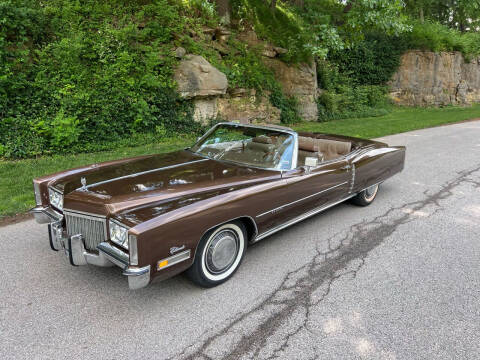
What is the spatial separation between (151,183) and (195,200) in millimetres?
572

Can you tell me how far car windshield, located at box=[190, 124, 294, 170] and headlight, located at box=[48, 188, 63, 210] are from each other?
1.65 metres

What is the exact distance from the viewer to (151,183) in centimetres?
332

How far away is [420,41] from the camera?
21938mm

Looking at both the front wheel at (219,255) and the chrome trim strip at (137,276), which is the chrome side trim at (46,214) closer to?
the chrome trim strip at (137,276)

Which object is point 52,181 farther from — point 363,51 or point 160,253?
point 363,51

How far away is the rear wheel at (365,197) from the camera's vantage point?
509 centimetres

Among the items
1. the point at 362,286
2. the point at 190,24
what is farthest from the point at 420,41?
the point at 362,286

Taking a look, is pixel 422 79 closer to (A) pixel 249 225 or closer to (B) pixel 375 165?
(B) pixel 375 165

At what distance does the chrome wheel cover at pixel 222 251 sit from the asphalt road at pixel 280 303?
6.7 inches

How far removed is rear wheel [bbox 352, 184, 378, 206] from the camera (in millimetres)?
5086

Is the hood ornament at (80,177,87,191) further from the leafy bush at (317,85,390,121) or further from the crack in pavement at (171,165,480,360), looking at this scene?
the leafy bush at (317,85,390,121)

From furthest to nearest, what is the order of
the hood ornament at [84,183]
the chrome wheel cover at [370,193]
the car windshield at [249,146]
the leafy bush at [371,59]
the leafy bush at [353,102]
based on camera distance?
the leafy bush at [371,59] → the leafy bush at [353,102] → the chrome wheel cover at [370,193] → the car windshield at [249,146] → the hood ornament at [84,183]

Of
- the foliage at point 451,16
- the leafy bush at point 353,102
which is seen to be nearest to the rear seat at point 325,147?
the leafy bush at point 353,102

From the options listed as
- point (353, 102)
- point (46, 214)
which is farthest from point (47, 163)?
point (353, 102)
